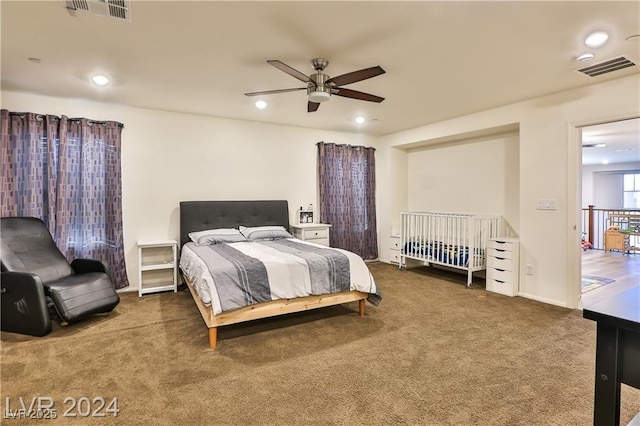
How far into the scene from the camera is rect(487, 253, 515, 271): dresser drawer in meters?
4.29

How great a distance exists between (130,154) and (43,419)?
134 inches

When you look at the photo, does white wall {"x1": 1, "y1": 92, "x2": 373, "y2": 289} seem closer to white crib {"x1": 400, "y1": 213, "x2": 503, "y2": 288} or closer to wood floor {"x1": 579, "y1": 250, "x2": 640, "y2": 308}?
white crib {"x1": 400, "y1": 213, "x2": 503, "y2": 288}

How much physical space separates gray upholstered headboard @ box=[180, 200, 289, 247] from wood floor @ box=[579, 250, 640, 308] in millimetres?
4178

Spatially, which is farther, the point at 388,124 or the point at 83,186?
the point at 388,124

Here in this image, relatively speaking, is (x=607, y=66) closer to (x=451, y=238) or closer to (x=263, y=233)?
(x=451, y=238)

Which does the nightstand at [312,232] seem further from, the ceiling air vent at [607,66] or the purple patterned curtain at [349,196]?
the ceiling air vent at [607,66]

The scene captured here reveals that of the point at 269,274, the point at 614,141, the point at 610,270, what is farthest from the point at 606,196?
the point at 269,274

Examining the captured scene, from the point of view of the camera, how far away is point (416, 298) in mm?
4172

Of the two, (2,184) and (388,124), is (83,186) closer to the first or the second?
(2,184)

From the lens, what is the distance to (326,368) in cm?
246

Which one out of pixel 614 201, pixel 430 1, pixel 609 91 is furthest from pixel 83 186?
pixel 614 201

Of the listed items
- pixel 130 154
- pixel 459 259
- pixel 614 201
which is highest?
pixel 130 154

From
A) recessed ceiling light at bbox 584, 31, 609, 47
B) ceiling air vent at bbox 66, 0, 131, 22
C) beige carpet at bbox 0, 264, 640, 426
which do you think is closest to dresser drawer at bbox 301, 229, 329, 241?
beige carpet at bbox 0, 264, 640, 426

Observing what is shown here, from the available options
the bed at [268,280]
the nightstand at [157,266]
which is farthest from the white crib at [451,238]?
the nightstand at [157,266]
